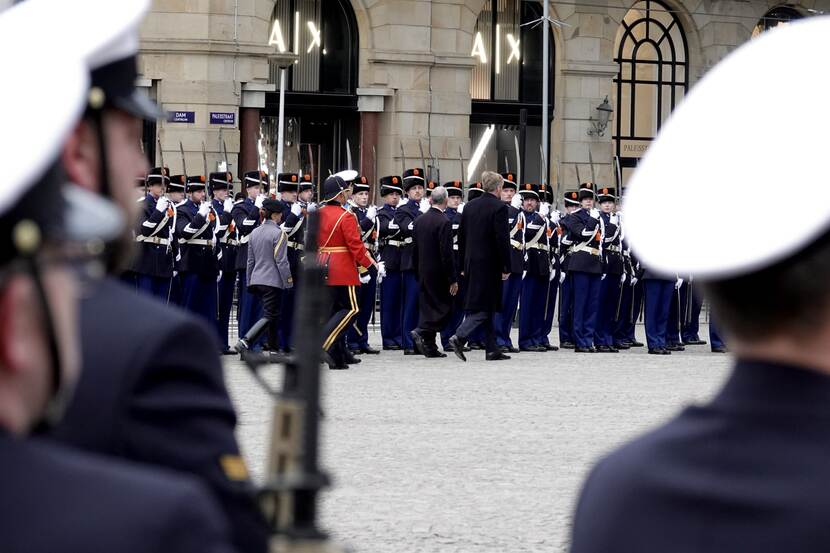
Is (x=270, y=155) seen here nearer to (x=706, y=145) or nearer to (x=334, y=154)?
(x=334, y=154)

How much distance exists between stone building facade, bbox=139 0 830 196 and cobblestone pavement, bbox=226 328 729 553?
14.7 meters

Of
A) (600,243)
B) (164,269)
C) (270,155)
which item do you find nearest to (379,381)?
(164,269)

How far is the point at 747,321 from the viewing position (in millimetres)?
1958

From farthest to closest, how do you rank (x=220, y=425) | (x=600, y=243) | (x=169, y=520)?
(x=600, y=243) → (x=220, y=425) → (x=169, y=520)

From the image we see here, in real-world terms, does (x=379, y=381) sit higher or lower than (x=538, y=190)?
lower

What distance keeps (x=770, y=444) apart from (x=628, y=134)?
3864cm

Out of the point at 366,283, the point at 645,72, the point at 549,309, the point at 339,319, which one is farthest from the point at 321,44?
the point at 339,319

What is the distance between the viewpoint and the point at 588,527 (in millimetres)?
2047

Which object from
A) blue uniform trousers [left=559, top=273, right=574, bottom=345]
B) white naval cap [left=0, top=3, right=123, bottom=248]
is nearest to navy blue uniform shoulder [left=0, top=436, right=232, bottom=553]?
white naval cap [left=0, top=3, right=123, bottom=248]

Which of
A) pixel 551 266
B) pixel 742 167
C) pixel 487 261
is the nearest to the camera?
pixel 742 167

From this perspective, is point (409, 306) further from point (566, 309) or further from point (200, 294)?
point (200, 294)

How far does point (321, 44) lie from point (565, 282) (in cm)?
1454

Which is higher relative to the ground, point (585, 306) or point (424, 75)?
point (424, 75)

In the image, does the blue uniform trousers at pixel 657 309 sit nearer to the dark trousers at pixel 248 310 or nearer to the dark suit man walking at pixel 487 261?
the dark suit man walking at pixel 487 261
